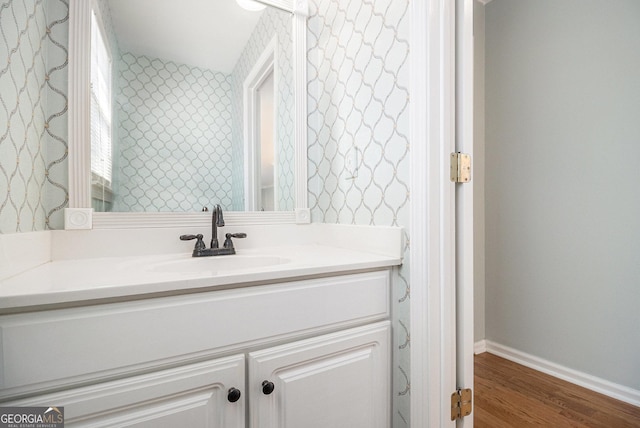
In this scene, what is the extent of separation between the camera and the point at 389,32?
1.07m

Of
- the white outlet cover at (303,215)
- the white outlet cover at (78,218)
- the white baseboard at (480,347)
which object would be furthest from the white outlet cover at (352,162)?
the white baseboard at (480,347)

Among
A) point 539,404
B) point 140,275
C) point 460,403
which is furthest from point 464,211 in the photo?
point 539,404

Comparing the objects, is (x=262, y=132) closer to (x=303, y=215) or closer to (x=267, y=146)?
(x=267, y=146)

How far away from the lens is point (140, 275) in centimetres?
75

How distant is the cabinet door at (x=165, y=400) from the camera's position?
24.1 inches

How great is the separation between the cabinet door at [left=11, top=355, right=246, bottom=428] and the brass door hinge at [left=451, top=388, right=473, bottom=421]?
2.19 feet

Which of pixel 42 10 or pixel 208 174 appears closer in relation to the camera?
pixel 42 10

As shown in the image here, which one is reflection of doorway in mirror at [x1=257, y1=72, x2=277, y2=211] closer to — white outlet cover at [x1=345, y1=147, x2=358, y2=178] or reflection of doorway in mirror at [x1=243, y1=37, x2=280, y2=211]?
reflection of doorway in mirror at [x1=243, y1=37, x2=280, y2=211]

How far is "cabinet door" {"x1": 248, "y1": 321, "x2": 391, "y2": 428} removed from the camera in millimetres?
797

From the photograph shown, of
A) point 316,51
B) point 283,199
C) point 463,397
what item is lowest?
point 463,397

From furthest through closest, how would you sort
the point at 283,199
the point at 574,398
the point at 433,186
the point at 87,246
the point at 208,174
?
the point at 574,398 < the point at 283,199 < the point at 208,174 < the point at 87,246 < the point at 433,186

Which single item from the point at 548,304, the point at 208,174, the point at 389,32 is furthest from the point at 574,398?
the point at 208,174

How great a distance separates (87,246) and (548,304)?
2.41 m

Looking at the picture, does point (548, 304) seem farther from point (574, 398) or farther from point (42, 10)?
point (42, 10)
